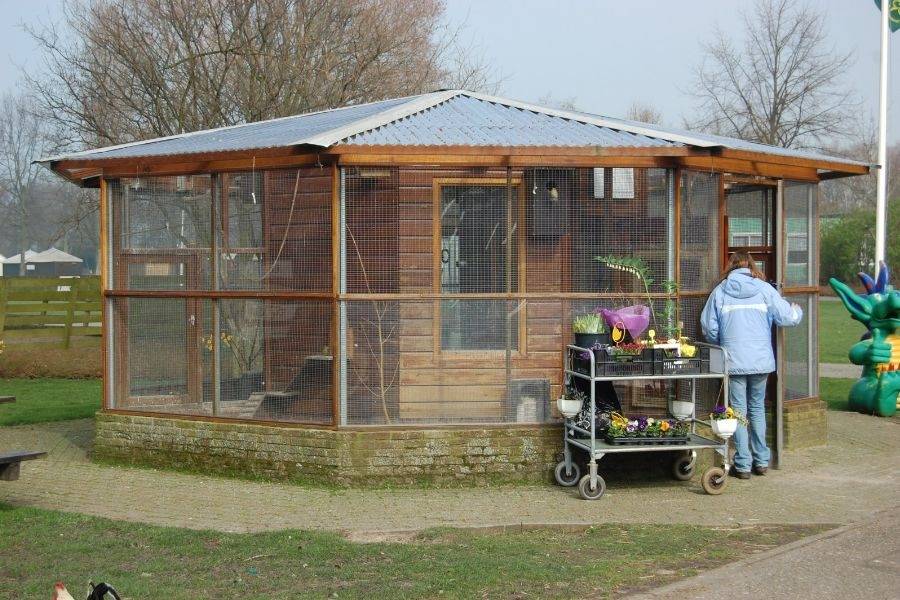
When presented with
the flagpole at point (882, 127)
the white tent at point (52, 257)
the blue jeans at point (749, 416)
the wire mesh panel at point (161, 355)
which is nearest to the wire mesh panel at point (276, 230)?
the wire mesh panel at point (161, 355)

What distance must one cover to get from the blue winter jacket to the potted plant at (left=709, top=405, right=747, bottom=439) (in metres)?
0.60

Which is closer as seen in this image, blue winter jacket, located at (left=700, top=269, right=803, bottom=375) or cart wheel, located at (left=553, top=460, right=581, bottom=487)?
cart wheel, located at (left=553, top=460, right=581, bottom=487)

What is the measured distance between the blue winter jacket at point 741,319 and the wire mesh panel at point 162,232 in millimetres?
4673

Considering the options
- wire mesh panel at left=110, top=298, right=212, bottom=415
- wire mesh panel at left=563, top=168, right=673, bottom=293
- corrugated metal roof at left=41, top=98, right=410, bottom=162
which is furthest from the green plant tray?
wire mesh panel at left=110, top=298, right=212, bottom=415

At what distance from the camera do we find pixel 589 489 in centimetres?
929

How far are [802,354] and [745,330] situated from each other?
2.32 m

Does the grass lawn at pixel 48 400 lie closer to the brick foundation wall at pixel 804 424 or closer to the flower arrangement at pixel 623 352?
the flower arrangement at pixel 623 352

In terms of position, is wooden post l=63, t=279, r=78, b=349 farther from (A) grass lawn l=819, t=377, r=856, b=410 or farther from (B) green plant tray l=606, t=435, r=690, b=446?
(B) green plant tray l=606, t=435, r=690, b=446

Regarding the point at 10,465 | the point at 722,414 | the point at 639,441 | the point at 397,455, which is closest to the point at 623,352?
the point at 639,441

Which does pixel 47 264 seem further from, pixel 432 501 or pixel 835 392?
pixel 432 501

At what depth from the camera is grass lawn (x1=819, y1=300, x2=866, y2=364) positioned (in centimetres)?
2492

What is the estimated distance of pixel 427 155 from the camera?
377 inches

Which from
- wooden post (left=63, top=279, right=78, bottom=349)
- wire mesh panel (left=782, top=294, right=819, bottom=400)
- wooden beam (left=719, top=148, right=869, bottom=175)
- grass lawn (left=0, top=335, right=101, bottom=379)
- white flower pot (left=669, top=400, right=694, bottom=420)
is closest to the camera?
white flower pot (left=669, top=400, right=694, bottom=420)

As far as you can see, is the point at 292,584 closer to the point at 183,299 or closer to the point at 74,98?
the point at 183,299
